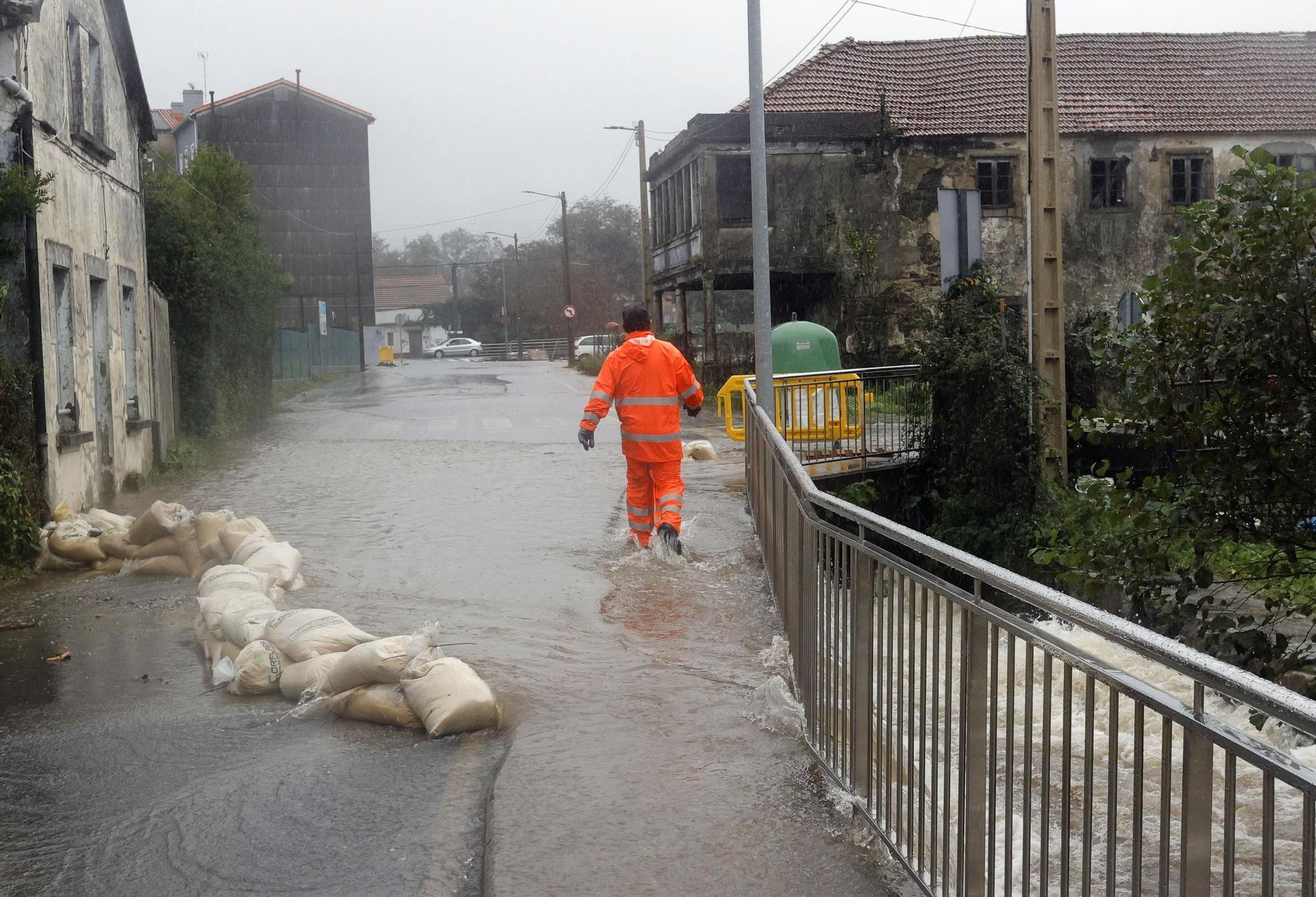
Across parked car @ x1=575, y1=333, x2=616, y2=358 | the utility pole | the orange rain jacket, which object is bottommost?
the orange rain jacket

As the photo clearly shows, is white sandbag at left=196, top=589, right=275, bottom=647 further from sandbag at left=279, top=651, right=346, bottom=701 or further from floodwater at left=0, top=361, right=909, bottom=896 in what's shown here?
sandbag at left=279, top=651, right=346, bottom=701

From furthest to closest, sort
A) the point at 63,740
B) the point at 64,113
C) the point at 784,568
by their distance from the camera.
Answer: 1. the point at 64,113
2. the point at 784,568
3. the point at 63,740

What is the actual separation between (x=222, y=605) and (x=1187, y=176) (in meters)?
30.5

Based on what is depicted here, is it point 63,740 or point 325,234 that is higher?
point 325,234

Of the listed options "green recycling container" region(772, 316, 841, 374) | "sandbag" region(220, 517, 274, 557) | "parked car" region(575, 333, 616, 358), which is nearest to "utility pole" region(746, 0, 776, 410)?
"green recycling container" region(772, 316, 841, 374)

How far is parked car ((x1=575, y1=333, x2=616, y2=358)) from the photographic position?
53.0 m

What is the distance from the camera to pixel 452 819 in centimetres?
449

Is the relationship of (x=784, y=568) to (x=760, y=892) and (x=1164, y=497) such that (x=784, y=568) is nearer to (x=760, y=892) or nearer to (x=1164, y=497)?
(x=1164, y=497)

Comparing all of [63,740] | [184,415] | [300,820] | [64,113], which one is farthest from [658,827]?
[184,415]

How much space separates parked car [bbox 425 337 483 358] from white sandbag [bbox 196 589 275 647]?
72.9 meters

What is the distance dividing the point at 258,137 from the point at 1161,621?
54.3 meters

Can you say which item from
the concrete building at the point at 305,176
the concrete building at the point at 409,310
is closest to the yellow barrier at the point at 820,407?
the concrete building at the point at 305,176

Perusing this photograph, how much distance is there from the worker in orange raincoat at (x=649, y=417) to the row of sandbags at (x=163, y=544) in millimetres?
2409

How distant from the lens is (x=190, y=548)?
9367 mm
